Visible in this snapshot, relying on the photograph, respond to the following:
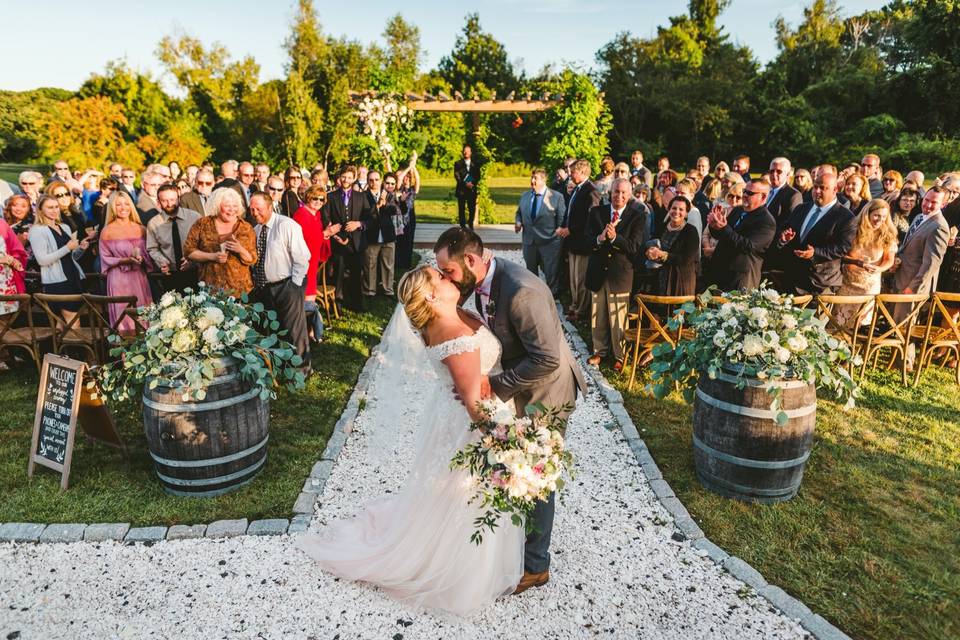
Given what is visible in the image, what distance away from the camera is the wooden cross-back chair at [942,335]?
6.17 metres

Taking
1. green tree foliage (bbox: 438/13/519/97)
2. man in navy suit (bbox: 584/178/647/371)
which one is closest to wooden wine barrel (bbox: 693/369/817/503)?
man in navy suit (bbox: 584/178/647/371)

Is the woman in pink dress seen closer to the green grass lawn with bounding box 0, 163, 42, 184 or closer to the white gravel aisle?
the white gravel aisle

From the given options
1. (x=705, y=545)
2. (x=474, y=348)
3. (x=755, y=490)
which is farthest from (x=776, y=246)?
(x=474, y=348)

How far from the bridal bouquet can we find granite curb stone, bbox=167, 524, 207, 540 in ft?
6.91

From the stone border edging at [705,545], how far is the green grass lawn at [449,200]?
10.7 m

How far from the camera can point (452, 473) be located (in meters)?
3.41

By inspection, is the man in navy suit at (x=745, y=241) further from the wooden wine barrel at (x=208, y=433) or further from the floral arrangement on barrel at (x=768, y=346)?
the wooden wine barrel at (x=208, y=433)

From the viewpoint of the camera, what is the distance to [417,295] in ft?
9.82

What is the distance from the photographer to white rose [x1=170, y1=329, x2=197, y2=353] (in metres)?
3.94

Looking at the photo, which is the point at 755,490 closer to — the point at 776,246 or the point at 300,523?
the point at 300,523

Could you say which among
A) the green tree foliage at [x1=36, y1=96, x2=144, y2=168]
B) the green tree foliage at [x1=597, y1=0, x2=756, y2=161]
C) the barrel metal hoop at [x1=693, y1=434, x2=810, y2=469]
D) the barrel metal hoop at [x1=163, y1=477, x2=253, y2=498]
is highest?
the green tree foliage at [x1=597, y1=0, x2=756, y2=161]

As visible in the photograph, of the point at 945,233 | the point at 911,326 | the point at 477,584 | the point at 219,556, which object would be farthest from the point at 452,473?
the point at 945,233

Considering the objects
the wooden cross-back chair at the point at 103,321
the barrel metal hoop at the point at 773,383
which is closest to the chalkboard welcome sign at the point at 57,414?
the wooden cross-back chair at the point at 103,321

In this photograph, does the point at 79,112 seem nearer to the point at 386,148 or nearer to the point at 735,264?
the point at 386,148
